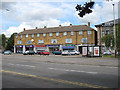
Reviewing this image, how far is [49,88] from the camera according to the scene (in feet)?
19.3

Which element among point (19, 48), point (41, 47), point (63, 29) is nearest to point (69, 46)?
point (63, 29)

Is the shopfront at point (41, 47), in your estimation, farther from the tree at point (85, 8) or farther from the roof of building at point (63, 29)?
A: the tree at point (85, 8)

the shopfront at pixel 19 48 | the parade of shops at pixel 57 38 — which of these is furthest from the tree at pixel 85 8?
the shopfront at pixel 19 48

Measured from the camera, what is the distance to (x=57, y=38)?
55.3 metres

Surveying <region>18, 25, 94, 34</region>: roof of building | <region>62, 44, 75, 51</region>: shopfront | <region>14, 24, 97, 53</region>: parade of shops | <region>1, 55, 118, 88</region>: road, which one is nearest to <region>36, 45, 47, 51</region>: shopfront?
<region>14, 24, 97, 53</region>: parade of shops

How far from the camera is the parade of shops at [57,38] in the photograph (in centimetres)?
5003

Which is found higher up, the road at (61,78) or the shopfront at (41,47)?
the shopfront at (41,47)

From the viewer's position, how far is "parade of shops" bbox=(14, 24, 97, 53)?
1970 inches

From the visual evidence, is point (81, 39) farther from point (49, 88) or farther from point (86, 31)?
point (49, 88)

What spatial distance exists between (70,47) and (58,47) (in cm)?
556

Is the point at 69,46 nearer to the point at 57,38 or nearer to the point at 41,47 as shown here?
the point at 57,38

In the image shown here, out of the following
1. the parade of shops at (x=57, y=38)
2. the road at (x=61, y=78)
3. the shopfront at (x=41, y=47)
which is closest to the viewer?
the road at (x=61, y=78)

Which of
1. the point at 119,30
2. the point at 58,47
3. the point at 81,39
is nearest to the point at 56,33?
the point at 58,47

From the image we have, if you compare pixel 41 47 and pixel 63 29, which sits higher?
pixel 63 29
